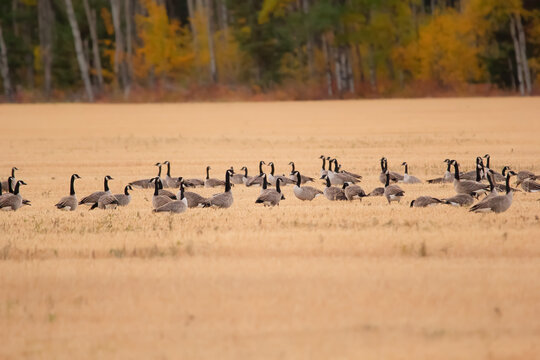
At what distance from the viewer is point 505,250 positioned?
12133 mm

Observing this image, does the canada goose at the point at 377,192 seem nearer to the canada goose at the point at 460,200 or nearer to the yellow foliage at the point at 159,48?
the canada goose at the point at 460,200

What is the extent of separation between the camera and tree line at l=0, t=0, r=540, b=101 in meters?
73.3

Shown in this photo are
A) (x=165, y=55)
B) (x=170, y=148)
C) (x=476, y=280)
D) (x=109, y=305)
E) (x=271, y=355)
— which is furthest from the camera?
(x=165, y=55)

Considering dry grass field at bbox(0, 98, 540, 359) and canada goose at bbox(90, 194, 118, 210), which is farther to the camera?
canada goose at bbox(90, 194, 118, 210)

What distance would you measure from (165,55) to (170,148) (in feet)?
173

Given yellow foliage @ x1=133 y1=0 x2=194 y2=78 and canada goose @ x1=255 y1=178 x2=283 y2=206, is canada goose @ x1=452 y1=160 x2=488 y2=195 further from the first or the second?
yellow foliage @ x1=133 y1=0 x2=194 y2=78

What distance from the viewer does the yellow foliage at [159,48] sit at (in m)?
88.9

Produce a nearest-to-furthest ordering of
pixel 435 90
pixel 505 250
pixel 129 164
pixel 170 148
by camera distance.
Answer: pixel 505 250 → pixel 129 164 → pixel 170 148 → pixel 435 90

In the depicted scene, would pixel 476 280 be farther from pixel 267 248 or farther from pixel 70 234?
pixel 70 234

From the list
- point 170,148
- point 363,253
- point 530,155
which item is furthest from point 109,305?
point 170,148

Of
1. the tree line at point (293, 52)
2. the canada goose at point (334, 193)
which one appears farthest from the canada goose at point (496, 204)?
the tree line at point (293, 52)

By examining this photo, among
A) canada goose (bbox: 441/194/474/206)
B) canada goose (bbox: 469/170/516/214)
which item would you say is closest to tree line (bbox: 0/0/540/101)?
canada goose (bbox: 441/194/474/206)

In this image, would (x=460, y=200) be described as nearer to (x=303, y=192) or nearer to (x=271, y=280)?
(x=303, y=192)

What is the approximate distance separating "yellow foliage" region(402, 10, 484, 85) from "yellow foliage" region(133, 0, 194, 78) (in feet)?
84.2
